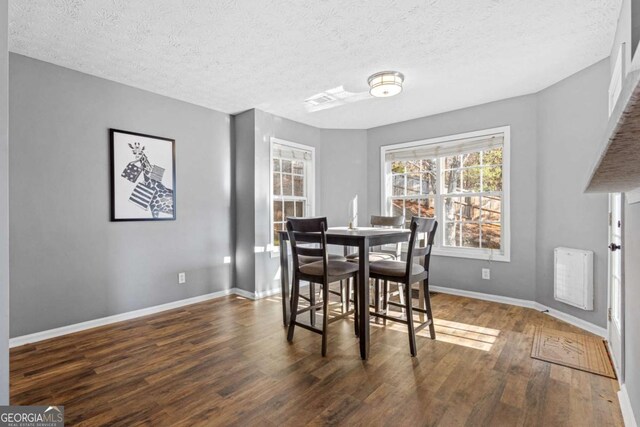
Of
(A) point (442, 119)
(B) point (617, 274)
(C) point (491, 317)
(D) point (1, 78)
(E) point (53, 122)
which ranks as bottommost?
(C) point (491, 317)

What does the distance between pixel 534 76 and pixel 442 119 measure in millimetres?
Answer: 1242

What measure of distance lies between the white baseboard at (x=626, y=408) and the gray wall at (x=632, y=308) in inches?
1.6

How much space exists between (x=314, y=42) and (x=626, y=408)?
10.00 ft

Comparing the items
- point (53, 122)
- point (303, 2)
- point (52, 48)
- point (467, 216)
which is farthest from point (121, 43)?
point (467, 216)

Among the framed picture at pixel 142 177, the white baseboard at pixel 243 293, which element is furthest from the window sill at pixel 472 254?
the framed picture at pixel 142 177

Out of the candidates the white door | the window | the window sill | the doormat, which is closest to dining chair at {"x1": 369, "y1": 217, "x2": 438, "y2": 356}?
the doormat

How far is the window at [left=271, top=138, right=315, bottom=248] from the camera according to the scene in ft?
14.5

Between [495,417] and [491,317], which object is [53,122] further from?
[491,317]

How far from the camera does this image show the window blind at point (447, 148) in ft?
12.8

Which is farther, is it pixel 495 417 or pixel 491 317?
pixel 491 317

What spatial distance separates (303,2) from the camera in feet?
6.75

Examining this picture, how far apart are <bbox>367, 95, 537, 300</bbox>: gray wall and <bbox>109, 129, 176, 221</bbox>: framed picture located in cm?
350

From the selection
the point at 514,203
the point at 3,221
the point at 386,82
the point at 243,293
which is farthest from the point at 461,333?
the point at 3,221

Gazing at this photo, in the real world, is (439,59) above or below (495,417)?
above
